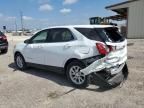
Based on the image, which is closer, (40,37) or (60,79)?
(60,79)

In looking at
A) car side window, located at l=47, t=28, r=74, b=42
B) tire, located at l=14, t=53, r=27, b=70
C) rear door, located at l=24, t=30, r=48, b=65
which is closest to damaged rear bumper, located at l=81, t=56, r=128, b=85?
car side window, located at l=47, t=28, r=74, b=42

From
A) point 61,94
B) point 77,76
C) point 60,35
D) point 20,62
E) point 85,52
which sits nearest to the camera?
point 61,94

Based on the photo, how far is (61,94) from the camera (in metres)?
5.11

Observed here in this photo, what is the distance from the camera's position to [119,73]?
5.48 m

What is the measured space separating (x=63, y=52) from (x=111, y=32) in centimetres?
149

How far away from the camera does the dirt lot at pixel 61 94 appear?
14.8 ft

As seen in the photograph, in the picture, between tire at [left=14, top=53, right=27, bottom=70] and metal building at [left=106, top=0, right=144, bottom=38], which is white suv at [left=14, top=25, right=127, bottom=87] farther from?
metal building at [left=106, top=0, right=144, bottom=38]

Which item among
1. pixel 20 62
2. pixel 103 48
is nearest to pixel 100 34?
pixel 103 48

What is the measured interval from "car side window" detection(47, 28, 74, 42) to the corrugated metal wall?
14109 mm

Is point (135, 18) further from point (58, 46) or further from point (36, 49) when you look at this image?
point (58, 46)

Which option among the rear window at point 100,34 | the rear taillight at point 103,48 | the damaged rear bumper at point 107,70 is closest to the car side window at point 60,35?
the rear window at point 100,34

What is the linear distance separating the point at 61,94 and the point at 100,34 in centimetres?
187

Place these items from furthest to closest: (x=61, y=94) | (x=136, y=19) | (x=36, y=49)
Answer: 1. (x=136, y=19)
2. (x=36, y=49)
3. (x=61, y=94)

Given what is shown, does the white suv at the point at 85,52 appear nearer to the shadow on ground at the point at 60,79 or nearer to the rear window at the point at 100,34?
the rear window at the point at 100,34
